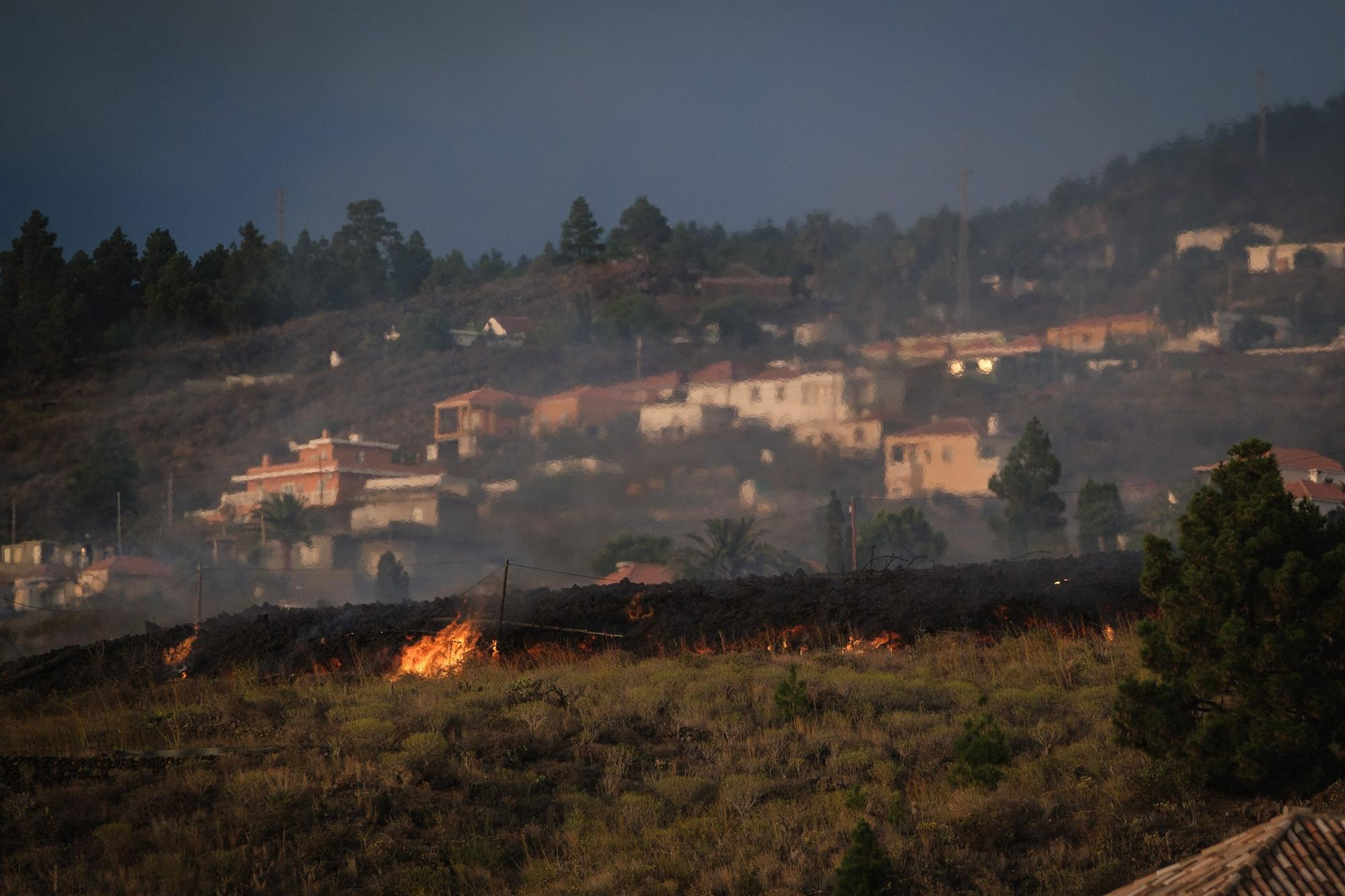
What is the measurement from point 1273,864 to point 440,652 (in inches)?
816

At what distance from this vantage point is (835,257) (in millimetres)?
169000

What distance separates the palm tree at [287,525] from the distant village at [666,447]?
0.75m

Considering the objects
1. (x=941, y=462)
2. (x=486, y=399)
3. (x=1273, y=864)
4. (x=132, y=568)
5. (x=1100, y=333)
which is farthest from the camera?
(x=1100, y=333)

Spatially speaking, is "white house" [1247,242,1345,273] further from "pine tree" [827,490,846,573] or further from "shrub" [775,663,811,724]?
"shrub" [775,663,811,724]

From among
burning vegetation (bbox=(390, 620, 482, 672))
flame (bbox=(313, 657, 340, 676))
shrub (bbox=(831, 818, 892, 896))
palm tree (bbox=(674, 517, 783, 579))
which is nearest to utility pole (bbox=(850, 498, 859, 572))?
palm tree (bbox=(674, 517, 783, 579))

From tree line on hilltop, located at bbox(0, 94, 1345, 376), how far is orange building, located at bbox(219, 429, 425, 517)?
4120 centimetres

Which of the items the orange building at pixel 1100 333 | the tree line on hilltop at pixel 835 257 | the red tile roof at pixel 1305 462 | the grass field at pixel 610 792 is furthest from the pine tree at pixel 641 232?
the grass field at pixel 610 792

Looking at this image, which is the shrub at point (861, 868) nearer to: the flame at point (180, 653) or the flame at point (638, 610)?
the flame at point (638, 610)

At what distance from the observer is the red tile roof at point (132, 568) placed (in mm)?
67188

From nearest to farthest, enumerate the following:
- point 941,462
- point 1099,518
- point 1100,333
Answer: point 1099,518
point 941,462
point 1100,333

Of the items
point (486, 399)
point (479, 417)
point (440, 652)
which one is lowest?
point (440, 652)

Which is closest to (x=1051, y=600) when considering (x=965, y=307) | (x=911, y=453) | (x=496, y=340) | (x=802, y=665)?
(x=802, y=665)

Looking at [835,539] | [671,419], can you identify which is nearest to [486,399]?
[671,419]

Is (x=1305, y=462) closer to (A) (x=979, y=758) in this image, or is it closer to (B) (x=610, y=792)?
(A) (x=979, y=758)
